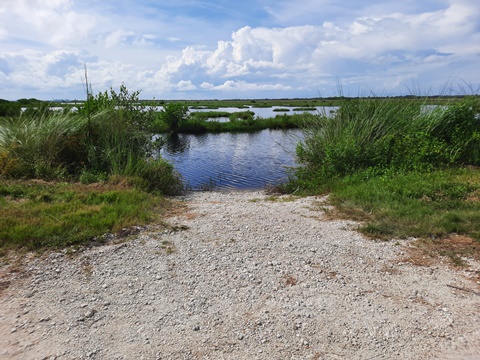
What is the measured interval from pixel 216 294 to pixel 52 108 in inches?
445

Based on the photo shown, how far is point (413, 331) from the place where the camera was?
→ 3457 millimetres

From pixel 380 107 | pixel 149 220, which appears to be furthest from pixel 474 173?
pixel 149 220

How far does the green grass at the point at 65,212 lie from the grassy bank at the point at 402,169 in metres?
4.13

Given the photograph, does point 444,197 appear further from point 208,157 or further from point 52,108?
point 208,157

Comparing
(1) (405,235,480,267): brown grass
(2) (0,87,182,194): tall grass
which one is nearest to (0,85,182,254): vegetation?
(2) (0,87,182,194): tall grass

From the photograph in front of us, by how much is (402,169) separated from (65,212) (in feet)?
28.0

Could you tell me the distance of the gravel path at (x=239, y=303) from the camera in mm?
3236

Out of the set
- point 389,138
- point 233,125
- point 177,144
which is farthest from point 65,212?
point 233,125

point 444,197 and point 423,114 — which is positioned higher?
point 423,114

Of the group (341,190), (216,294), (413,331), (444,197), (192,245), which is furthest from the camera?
(341,190)

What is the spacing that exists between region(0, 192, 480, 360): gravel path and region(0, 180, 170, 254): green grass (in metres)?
0.55

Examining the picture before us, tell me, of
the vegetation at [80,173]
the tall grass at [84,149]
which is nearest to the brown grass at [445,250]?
the vegetation at [80,173]

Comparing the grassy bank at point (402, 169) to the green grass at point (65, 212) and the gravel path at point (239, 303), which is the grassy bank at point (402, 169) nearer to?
the gravel path at point (239, 303)

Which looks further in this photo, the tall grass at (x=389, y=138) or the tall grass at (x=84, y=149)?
the tall grass at (x=389, y=138)
